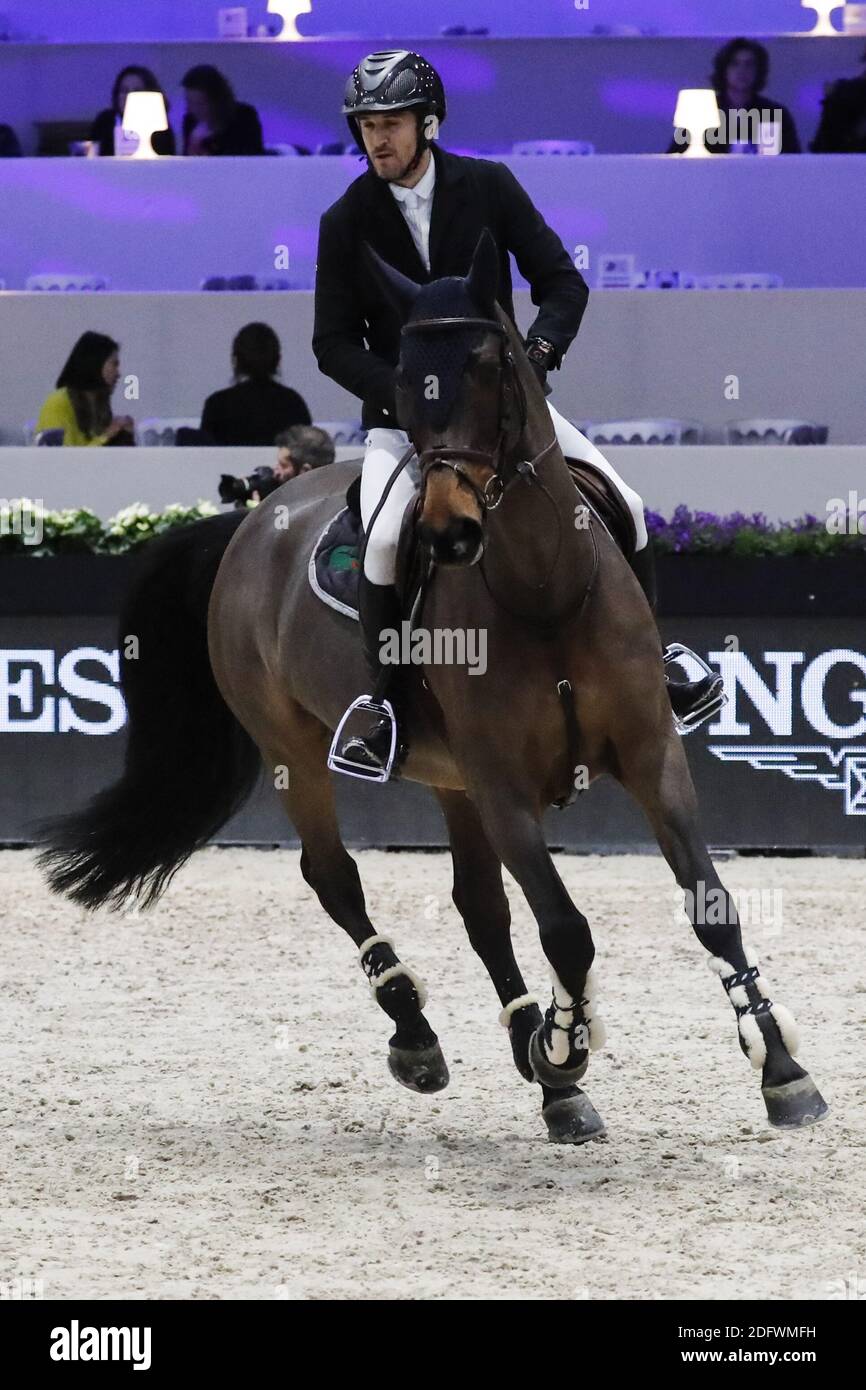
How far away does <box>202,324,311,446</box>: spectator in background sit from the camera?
1147cm

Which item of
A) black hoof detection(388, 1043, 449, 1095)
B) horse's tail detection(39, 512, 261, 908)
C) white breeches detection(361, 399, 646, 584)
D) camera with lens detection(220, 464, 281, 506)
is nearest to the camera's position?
white breeches detection(361, 399, 646, 584)

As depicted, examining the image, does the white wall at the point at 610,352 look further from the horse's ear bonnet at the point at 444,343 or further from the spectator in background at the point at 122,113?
the horse's ear bonnet at the point at 444,343

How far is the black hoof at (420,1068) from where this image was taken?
5.46 m

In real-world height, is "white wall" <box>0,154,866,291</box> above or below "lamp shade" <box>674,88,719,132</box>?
below

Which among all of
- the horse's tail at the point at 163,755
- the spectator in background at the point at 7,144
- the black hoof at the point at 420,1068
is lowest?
the black hoof at the point at 420,1068

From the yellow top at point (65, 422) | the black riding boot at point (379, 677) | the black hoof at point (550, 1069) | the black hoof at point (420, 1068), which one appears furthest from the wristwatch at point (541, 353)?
the yellow top at point (65, 422)

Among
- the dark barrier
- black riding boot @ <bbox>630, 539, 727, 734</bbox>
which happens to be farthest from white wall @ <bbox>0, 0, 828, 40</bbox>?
black riding boot @ <bbox>630, 539, 727, 734</bbox>

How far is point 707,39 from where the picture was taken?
13.6 m

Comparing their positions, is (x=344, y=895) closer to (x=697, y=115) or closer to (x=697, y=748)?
(x=697, y=748)

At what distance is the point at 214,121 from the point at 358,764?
9.40 m

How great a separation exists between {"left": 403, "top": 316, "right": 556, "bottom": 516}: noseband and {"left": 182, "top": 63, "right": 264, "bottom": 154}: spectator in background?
9741mm

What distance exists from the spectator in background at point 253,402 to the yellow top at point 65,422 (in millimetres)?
771

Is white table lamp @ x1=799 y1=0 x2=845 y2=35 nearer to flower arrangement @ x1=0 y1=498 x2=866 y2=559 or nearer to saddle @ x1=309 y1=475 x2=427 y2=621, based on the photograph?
flower arrangement @ x1=0 y1=498 x2=866 y2=559

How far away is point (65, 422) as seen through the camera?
40.0 feet
